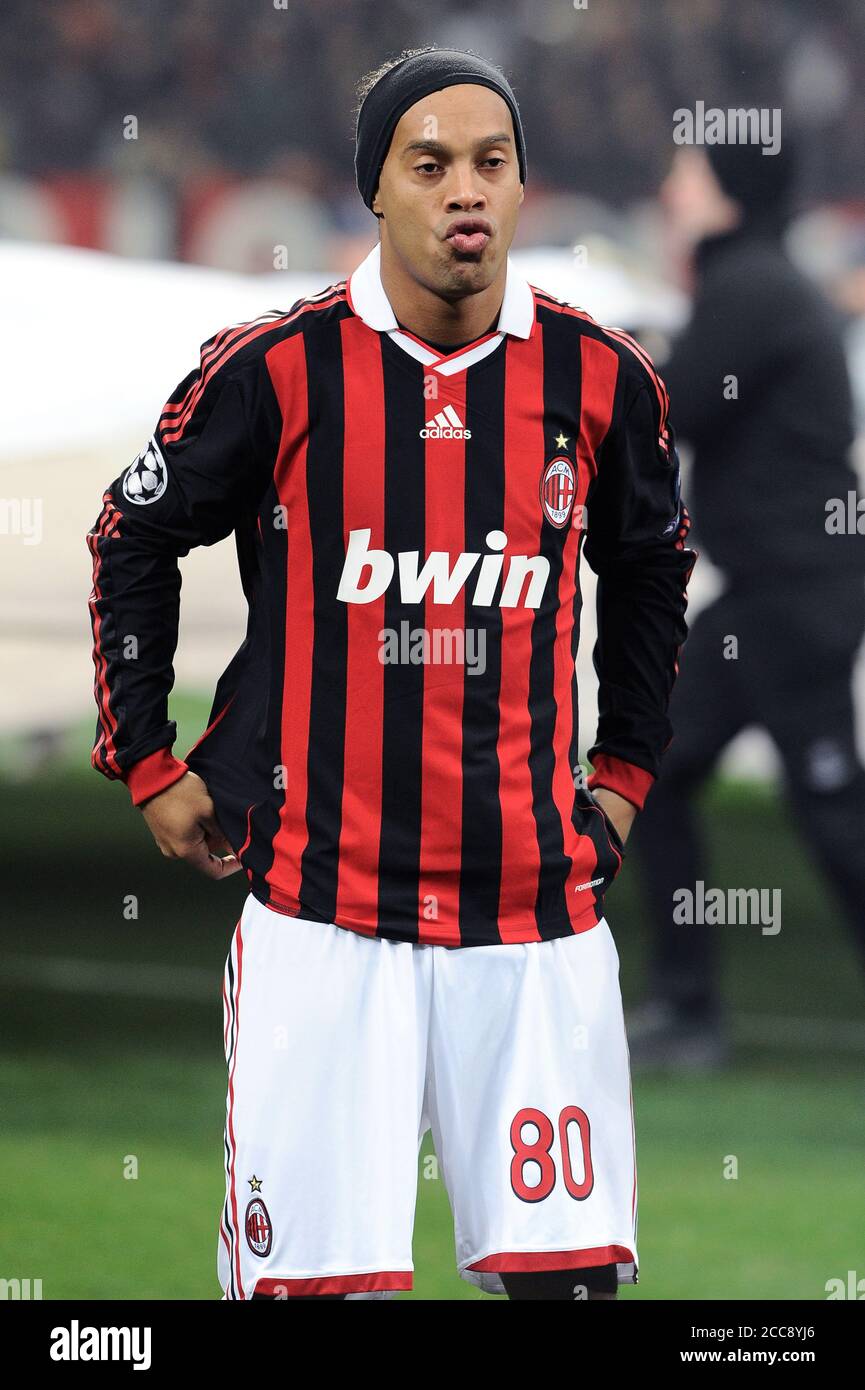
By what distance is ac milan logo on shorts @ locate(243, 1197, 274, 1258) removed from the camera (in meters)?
1.79

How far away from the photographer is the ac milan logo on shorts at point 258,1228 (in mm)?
1788

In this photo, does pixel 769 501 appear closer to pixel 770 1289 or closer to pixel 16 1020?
pixel 770 1289

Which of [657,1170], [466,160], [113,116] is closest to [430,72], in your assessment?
[466,160]

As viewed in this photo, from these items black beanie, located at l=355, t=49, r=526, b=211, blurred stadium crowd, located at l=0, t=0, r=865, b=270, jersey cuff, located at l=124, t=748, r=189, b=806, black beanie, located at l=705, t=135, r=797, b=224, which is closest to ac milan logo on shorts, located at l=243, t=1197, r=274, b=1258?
jersey cuff, located at l=124, t=748, r=189, b=806

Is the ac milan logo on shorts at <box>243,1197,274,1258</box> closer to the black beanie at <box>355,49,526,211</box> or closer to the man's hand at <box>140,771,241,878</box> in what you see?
the man's hand at <box>140,771,241,878</box>

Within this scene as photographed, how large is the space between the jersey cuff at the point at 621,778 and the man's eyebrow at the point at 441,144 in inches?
27.1

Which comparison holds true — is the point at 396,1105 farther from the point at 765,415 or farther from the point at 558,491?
the point at 765,415

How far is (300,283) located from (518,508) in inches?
141

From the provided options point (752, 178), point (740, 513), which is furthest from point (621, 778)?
point (752, 178)

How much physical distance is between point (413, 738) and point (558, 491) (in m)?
0.27

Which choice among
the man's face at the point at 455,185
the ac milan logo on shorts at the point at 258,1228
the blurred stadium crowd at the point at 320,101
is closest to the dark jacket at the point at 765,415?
the blurred stadium crowd at the point at 320,101

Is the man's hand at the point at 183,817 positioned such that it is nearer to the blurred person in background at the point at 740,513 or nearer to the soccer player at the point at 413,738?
the soccer player at the point at 413,738

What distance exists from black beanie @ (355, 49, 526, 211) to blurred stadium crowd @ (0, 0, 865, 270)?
414 centimetres

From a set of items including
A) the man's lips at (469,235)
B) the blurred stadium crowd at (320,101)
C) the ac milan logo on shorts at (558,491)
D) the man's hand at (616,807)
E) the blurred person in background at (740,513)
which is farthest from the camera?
the blurred stadium crowd at (320,101)
